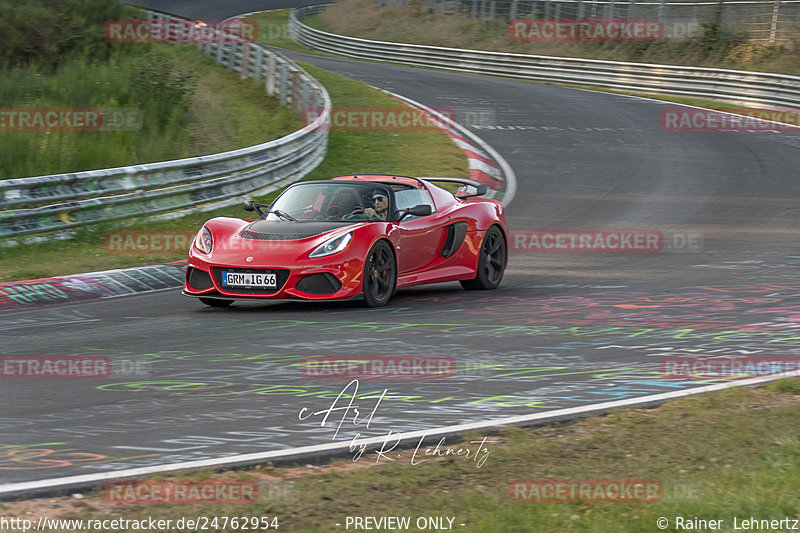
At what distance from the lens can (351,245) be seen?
9.47 m

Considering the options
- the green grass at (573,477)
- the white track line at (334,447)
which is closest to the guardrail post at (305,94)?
the white track line at (334,447)

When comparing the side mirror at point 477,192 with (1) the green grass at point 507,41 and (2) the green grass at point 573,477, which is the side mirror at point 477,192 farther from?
(1) the green grass at point 507,41

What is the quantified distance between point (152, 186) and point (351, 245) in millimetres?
5361

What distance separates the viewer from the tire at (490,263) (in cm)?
1125

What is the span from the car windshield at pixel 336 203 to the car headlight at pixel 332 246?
0.63 m

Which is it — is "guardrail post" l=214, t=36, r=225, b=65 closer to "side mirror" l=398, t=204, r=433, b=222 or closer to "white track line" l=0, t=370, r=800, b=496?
"side mirror" l=398, t=204, r=433, b=222

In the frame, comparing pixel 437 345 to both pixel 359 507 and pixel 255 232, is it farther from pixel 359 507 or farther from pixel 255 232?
pixel 359 507

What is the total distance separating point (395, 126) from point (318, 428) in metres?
20.7

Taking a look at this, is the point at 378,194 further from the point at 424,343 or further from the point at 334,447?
the point at 334,447

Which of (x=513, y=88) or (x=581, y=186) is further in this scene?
(x=513, y=88)

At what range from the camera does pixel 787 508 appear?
4.27m

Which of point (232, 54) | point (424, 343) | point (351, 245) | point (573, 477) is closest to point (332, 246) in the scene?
point (351, 245)

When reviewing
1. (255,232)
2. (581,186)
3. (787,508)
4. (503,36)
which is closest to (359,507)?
(787,508)

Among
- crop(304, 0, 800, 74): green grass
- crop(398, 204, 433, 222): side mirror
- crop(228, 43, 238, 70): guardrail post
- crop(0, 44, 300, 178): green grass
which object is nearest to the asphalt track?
crop(398, 204, 433, 222): side mirror
